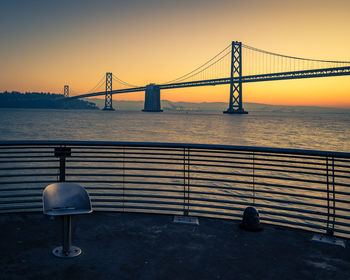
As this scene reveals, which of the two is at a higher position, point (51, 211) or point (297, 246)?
point (51, 211)

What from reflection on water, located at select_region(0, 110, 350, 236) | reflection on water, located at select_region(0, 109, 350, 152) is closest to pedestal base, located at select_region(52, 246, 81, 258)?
reflection on water, located at select_region(0, 110, 350, 236)

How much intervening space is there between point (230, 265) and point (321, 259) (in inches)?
34.9

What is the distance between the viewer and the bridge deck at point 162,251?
297cm

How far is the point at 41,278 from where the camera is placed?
111 inches

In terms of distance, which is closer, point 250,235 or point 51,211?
point 51,211

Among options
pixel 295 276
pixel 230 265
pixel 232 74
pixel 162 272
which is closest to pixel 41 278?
pixel 162 272

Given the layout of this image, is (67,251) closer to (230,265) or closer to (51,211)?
(51,211)

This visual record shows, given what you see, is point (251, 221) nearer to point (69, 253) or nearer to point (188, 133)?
point (69, 253)

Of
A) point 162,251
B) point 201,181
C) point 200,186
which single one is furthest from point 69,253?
point 201,181

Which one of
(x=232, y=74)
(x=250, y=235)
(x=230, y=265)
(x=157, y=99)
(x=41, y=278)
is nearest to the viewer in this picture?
(x=41, y=278)

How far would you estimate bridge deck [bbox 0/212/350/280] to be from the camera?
9.73 feet

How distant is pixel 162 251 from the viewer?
339cm

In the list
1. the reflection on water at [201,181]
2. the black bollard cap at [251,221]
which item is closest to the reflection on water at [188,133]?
the reflection on water at [201,181]

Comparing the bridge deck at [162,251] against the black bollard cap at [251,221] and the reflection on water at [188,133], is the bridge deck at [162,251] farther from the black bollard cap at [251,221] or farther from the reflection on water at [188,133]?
the reflection on water at [188,133]
